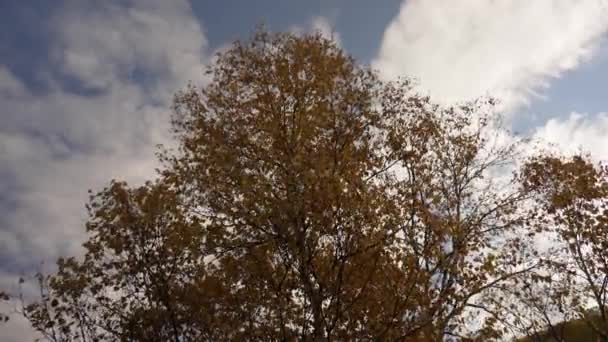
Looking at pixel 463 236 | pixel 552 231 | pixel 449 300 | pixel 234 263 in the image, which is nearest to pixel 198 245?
pixel 234 263

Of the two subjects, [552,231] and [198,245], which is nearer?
[198,245]

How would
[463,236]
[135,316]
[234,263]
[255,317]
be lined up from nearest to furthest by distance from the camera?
[255,317] < [234,263] < [135,316] < [463,236]

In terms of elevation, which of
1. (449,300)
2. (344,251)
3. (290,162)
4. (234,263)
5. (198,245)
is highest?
(290,162)

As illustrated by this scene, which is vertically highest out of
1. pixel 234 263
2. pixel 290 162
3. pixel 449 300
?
pixel 290 162

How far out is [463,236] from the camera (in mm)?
16406

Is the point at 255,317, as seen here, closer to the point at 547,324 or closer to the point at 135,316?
the point at 135,316

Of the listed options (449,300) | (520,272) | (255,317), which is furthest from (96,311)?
(520,272)

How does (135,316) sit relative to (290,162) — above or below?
below

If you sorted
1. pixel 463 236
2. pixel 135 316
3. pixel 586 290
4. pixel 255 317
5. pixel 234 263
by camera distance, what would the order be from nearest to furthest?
pixel 255 317
pixel 234 263
pixel 135 316
pixel 463 236
pixel 586 290

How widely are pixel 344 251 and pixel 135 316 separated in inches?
237

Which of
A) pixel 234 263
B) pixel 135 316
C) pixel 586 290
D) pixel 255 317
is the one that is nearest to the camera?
pixel 255 317

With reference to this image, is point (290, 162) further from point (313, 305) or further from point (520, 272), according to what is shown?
point (520, 272)

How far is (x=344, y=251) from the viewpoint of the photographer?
11.5m

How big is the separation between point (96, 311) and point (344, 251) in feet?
24.3
